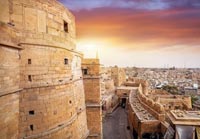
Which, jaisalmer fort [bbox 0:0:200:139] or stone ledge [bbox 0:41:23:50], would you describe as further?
jaisalmer fort [bbox 0:0:200:139]

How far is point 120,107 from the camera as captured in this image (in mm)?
32188

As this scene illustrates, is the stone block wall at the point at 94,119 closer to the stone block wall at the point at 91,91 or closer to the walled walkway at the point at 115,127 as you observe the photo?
the stone block wall at the point at 91,91

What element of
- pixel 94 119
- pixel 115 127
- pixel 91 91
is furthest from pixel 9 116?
pixel 115 127

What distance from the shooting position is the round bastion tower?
265 inches

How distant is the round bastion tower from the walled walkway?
352 inches

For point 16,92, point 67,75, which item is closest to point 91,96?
point 67,75

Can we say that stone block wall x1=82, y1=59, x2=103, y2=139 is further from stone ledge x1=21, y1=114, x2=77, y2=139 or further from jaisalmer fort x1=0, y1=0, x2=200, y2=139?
A: stone ledge x1=21, y1=114, x2=77, y2=139

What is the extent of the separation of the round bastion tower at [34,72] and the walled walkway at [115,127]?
29.3 ft

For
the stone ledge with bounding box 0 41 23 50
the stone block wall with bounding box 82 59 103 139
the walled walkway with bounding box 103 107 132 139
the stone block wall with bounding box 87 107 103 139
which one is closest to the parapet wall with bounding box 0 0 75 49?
the stone ledge with bounding box 0 41 23 50

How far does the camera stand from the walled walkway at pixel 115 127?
60.4 ft

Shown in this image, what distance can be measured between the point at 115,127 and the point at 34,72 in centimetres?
1453

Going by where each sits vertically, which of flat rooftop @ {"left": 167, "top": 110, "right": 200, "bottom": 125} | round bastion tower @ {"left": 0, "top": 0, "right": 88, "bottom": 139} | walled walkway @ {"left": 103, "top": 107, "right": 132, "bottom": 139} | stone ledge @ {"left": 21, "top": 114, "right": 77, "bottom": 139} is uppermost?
round bastion tower @ {"left": 0, "top": 0, "right": 88, "bottom": 139}

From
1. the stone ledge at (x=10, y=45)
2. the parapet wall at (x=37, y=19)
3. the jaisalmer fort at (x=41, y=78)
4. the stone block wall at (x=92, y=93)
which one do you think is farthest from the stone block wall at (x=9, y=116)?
the stone block wall at (x=92, y=93)

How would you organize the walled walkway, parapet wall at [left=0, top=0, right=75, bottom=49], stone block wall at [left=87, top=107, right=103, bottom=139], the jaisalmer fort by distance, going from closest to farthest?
the jaisalmer fort, parapet wall at [left=0, top=0, right=75, bottom=49], stone block wall at [left=87, top=107, right=103, bottom=139], the walled walkway
